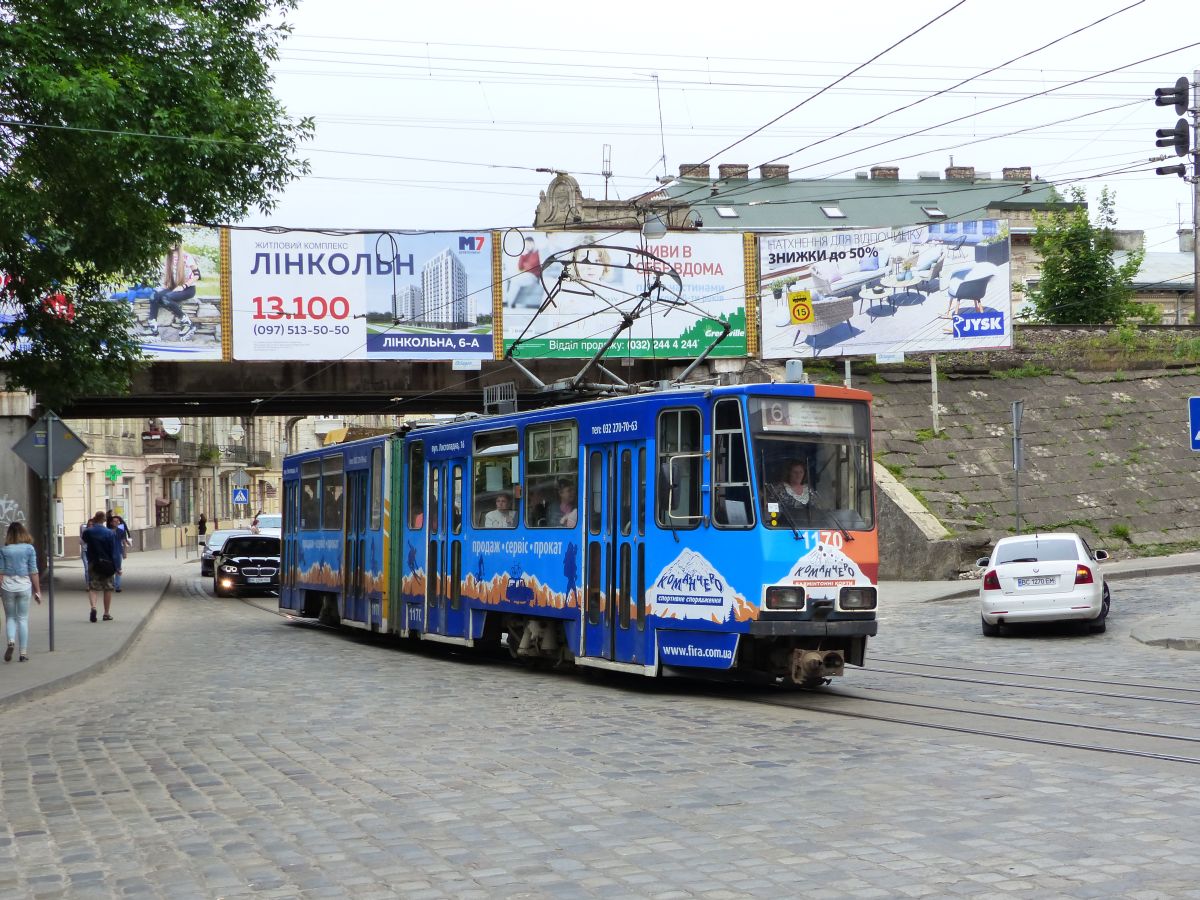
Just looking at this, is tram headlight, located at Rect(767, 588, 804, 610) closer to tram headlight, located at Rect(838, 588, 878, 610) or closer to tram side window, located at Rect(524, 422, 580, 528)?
tram headlight, located at Rect(838, 588, 878, 610)

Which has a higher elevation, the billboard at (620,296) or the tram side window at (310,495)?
the billboard at (620,296)

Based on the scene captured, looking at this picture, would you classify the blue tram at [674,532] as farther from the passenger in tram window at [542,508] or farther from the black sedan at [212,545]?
the black sedan at [212,545]

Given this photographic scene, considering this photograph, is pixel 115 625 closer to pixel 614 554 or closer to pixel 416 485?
pixel 416 485

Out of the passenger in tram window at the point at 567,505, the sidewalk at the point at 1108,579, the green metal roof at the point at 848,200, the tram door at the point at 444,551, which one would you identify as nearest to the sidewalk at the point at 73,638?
the tram door at the point at 444,551

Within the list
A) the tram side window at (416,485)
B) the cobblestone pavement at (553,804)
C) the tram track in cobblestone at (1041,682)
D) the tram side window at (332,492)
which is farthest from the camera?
the tram side window at (332,492)

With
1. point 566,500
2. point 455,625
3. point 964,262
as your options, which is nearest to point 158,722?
point 566,500

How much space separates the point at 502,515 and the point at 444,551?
187 cm

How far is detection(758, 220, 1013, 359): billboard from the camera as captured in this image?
116 ft

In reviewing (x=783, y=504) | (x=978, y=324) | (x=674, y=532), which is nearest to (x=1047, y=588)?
(x=783, y=504)

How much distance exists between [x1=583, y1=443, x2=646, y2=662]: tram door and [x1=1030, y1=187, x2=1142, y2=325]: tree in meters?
44.9

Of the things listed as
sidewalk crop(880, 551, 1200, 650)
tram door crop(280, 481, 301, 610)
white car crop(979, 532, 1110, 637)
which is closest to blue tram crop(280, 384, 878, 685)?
white car crop(979, 532, 1110, 637)

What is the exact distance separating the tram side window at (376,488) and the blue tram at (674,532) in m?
2.77

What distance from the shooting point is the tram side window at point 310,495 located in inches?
953

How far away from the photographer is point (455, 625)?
1805cm
